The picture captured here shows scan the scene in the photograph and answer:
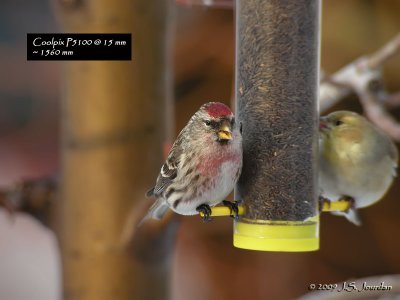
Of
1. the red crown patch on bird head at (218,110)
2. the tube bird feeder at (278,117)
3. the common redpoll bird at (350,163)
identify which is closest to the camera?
the red crown patch on bird head at (218,110)

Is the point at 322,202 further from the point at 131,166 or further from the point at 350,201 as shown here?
the point at 131,166

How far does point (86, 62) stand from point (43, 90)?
63cm

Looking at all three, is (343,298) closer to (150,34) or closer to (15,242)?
(150,34)

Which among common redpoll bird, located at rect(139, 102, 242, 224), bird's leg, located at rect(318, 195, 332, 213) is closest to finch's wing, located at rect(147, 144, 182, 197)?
common redpoll bird, located at rect(139, 102, 242, 224)

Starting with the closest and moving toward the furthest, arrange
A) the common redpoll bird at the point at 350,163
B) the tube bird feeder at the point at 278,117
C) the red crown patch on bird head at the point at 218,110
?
the red crown patch on bird head at the point at 218,110
the tube bird feeder at the point at 278,117
the common redpoll bird at the point at 350,163

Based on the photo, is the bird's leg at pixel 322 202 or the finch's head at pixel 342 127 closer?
the bird's leg at pixel 322 202

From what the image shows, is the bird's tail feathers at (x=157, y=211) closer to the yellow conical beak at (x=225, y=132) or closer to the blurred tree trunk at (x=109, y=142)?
the blurred tree trunk at (x=109, y=142)

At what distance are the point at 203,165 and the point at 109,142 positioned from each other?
22 centimetres

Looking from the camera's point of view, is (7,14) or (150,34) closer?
(150,34)

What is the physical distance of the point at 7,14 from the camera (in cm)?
217

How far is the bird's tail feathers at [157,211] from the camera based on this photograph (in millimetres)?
1526

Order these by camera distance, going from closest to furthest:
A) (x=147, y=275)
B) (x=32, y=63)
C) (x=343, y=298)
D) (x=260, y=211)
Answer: (x=260, y=211) < (x=147, y=275) < (x=343, y=298) < (x=32, y=63)

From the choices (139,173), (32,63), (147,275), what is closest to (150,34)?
(139,173)

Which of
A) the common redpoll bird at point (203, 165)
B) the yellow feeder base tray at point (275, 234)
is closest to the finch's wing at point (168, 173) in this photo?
the common redpoll bird at point (203, 165)
